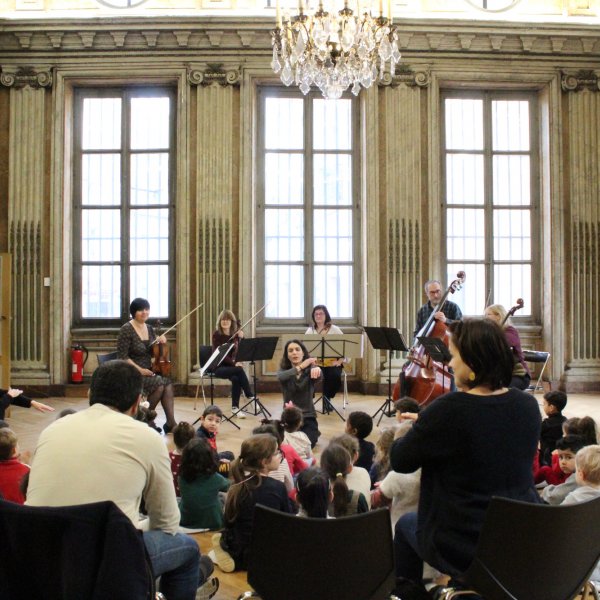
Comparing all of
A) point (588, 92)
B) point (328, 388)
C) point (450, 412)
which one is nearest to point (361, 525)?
point (450, 412)

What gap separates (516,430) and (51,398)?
8.27 metres

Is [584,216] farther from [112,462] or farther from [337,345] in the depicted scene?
[112,462]

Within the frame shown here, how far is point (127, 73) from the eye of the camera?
9719 millimetres

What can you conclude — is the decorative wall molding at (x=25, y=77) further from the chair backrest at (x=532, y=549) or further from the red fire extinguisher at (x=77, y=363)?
the chair backrest at (x=532, y=549)

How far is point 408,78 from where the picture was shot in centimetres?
969

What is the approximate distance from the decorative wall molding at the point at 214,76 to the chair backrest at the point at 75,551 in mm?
8343

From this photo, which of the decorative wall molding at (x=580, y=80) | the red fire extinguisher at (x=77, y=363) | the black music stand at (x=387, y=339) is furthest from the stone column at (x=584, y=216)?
the red fire extinguisher at (x=77, y=363)

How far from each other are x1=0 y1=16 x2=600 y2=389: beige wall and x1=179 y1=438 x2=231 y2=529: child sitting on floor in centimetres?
549

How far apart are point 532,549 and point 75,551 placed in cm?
131

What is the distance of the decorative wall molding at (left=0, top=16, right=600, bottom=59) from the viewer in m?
9.50

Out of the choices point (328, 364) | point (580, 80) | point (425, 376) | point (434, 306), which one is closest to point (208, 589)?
point (425, 376)

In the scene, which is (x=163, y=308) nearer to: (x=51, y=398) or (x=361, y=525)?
(x=51, y=398)

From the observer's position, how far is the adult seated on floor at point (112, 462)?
232 centimetres

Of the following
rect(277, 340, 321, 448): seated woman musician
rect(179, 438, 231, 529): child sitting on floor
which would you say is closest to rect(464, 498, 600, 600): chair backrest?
rect(179, 438, 231, 529): child sitting on floor
